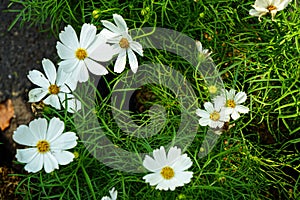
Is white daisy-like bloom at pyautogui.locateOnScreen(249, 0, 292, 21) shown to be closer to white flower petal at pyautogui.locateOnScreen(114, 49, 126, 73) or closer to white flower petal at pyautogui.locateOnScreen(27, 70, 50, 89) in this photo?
white flower petal at pyautogui.locateOnScreen(114, 49, 126, 73)

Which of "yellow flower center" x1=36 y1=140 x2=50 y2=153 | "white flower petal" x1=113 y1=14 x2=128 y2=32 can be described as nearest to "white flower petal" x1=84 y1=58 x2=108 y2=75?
"white flower petal" x1=113 y1=14 x2=128 y2=32

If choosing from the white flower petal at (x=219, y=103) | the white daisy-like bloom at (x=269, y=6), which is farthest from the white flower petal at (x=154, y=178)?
the white daisy-like bloom at (x=269, y=6)

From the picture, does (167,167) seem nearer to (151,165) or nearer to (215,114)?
(151,165)

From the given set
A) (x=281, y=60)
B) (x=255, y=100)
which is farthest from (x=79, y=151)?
(x=281, y=60)

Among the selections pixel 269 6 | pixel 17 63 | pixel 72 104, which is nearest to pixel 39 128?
pixel 72 104

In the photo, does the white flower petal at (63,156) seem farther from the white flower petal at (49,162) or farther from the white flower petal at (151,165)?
the white flower petal at (151,165)
